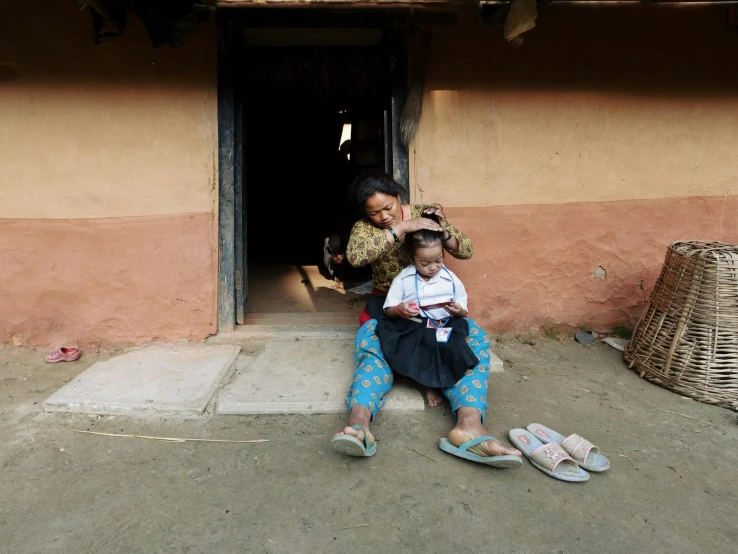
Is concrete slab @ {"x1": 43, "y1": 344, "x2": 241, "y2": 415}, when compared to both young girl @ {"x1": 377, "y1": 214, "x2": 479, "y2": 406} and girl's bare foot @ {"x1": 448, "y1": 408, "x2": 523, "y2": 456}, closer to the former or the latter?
young girl @ {"x1": 377, "y1": 214, "x2": 479, "y2": 406}

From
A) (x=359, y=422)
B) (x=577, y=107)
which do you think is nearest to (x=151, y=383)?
(x=359, y=422)

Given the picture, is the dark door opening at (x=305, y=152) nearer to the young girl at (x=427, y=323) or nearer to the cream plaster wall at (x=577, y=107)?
the cream plaster wall at (x=577, y=107)

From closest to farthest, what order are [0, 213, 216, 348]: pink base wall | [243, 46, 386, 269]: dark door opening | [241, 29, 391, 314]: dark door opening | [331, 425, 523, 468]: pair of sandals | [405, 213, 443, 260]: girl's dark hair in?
[331, 425, 523, 468]: pair of sandals → [405, 213, 443, 260]: girl's dark hair → [0, 213, 216, 348]: pink base wall → [241, 29, 391, 314]: dark door opening → [243, 46, 386, 269]: dark door opening

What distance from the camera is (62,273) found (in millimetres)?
3285

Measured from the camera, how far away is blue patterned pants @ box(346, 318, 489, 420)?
2.36 metres

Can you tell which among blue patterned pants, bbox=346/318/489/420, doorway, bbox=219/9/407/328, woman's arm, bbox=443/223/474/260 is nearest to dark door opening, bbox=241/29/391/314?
doorway, bbox=219/9/407/328

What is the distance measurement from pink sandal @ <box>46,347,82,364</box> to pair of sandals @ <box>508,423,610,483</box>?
2737mm

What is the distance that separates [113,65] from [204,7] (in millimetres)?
783

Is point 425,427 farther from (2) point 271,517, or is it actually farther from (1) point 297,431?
(2) point 271,517

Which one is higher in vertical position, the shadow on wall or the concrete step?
the shadow on wall

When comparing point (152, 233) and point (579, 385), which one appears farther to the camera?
point (152, 233)

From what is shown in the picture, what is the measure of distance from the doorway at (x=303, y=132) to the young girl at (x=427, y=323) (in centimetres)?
110

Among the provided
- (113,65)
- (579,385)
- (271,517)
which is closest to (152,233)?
(113,65)

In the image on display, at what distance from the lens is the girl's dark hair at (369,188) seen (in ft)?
8.96
